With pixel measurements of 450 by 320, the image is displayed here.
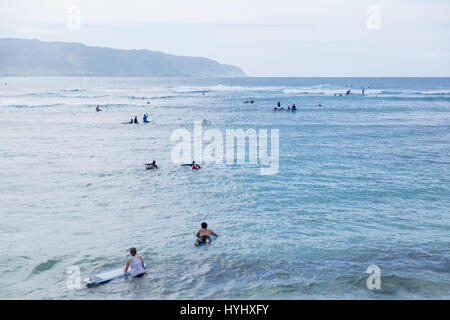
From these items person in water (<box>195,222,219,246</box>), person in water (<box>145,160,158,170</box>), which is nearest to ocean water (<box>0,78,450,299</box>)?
person in water (<box>195,222,219,246</box>)

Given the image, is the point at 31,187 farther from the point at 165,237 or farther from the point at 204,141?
the point at 204,141

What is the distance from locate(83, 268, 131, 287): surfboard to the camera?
11.5 m

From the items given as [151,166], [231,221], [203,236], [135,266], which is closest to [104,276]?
[135,266]

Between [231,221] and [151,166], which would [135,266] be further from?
[151,166]

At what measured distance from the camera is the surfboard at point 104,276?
11516mm

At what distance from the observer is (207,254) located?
13727 millimetres

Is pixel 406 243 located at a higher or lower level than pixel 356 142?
lower

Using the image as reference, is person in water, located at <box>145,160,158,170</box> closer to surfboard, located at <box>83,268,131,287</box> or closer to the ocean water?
the ocean water

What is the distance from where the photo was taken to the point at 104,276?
11797 millimetres

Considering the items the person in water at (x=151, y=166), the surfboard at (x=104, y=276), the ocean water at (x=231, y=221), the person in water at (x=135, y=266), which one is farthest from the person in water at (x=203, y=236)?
the person in water at (x=151, y=166)

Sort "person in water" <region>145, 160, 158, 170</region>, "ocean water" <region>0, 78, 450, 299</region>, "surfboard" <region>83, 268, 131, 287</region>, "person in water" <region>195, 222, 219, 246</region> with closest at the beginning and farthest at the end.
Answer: "surfboard" <region>83, 268, 131, 287</region>, "ocean water" <region>0, 78, 450, 299</region>, "person in water" <region>195, 222, 219, 246</region>, "person in water" <region>145, 160, 158, 170</region>

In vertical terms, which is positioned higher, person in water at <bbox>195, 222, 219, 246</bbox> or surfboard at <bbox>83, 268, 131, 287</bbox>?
person in water at <bbox>195, 222, 219, 246</bbox>

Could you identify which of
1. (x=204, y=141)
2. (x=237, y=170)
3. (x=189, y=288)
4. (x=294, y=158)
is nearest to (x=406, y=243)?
(x=189, y=288)

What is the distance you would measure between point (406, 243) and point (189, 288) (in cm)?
861
